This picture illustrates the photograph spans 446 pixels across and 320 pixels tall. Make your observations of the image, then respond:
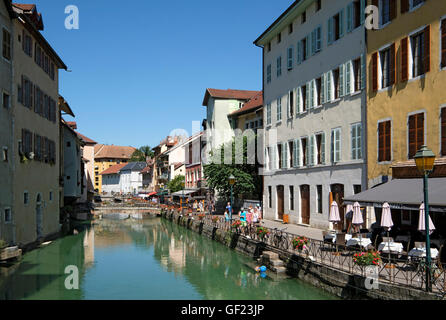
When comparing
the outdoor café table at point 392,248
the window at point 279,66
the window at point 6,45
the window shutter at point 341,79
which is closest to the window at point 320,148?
the window shutter at point 341,79

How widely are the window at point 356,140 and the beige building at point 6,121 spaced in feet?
55.0

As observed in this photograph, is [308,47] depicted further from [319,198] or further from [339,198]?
[339,198]

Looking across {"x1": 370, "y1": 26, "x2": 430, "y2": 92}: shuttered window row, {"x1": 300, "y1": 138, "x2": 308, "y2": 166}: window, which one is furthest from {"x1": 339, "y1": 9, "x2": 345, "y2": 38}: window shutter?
{"x1": 300, "y1": 138, "x2": 308, "y2": 166}: window

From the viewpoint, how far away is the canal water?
16797 mm

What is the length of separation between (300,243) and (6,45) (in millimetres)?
16217

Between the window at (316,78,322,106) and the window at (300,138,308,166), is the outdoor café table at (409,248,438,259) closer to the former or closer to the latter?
the window at (316,78,322,106)

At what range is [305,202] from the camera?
2936cm

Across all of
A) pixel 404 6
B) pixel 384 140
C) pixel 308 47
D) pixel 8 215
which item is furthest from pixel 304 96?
pixel 8 215

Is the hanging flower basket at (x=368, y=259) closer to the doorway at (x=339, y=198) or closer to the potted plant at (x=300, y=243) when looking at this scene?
the potted plant at (x=300, y=243)

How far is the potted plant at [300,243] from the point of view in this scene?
733 inches
